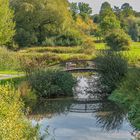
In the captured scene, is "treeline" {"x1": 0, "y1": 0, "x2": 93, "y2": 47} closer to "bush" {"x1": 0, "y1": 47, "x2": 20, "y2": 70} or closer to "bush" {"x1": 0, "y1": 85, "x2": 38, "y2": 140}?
"bush" {"x1": 0, "y1": 47, "x2": 20, "y2": 70}

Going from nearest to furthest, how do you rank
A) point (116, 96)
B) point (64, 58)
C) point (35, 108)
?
point (35, 108) → point (116, 96) → point (64, 58)

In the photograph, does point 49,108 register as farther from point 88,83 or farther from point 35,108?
point 88,83

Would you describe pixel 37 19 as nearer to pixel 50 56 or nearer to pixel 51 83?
pixel 50 56

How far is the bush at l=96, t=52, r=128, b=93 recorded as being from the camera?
24.2m

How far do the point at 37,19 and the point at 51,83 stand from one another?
34456 millimetres

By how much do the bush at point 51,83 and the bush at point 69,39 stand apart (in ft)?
104

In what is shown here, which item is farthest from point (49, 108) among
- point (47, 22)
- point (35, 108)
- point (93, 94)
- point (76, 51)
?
point (47, 22)

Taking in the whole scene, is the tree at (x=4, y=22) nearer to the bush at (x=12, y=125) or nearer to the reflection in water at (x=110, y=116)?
the reflection in water at (x=110, y=116)

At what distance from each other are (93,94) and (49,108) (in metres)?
4.59

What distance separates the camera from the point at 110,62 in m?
24.4

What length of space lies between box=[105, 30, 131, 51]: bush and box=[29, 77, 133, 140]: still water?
90.4ft

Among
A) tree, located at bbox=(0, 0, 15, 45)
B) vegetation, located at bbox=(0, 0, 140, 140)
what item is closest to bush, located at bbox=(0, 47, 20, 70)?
vegetation, located at bbox=(0, 0, 140, 140)

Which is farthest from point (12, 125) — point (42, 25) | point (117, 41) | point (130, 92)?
point (42, 25)

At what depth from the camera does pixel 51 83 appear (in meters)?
24.4
